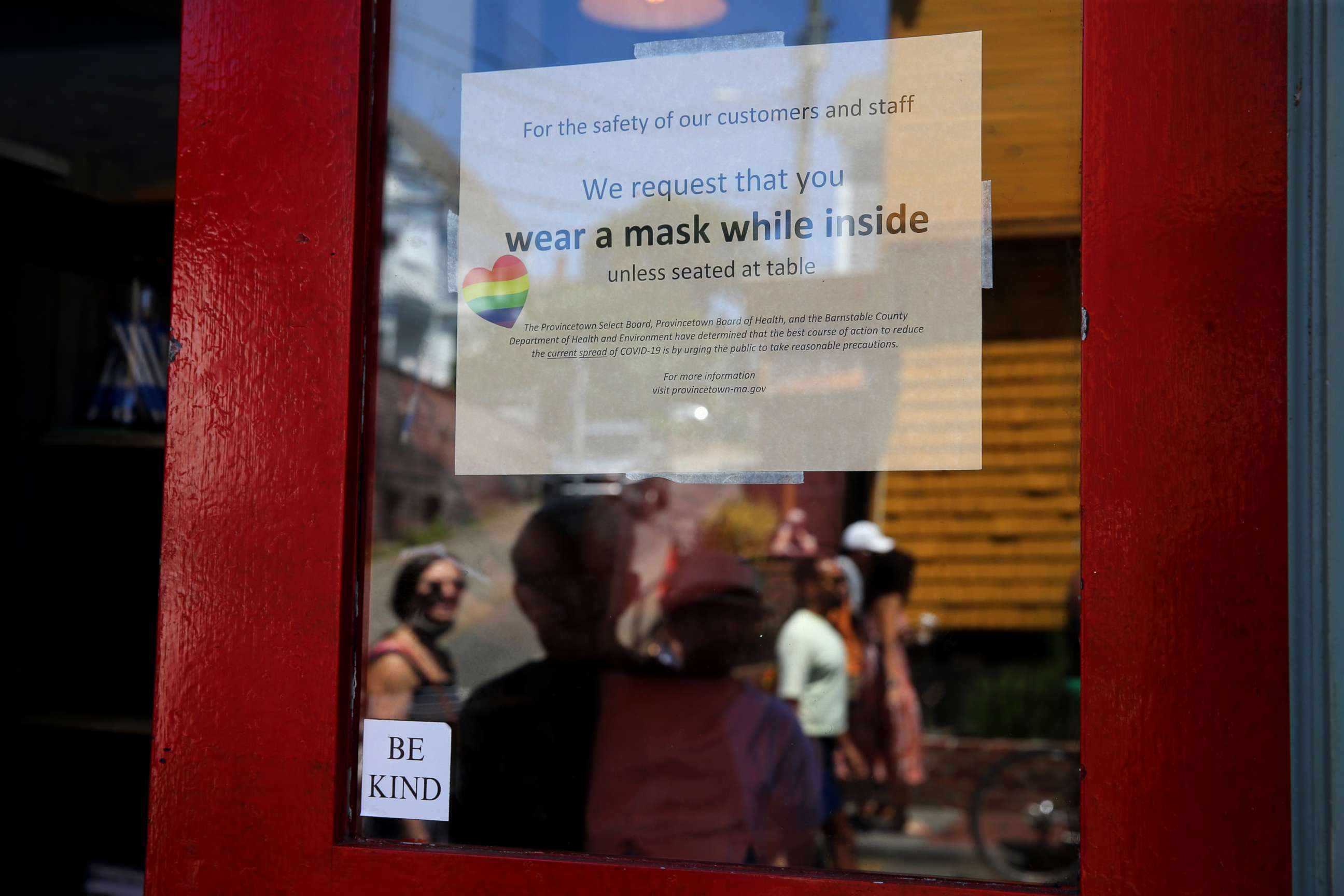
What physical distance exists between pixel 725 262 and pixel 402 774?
23.0 inches

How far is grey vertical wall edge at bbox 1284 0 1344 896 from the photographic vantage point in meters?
0.76

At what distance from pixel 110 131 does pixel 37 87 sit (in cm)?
24

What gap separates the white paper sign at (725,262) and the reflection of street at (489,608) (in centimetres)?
143

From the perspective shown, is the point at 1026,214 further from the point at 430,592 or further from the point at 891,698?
the point at 891,698

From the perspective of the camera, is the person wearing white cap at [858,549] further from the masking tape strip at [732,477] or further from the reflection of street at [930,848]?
the masking tape strip at [732,477]

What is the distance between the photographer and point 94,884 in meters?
2.60

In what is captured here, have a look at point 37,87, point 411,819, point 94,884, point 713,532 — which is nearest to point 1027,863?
point 713,532

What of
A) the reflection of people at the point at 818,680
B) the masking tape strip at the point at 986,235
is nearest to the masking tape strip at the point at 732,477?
the masking tape strip at the point at 986,235

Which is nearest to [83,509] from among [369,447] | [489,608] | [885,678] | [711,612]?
[489,608]

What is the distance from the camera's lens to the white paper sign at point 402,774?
3.22ft

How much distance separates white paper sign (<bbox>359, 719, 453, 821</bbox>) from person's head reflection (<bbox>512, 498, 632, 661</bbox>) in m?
1.47

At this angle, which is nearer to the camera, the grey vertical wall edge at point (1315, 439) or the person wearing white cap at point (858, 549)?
the grey vertical wall edge at point (1315, 439)

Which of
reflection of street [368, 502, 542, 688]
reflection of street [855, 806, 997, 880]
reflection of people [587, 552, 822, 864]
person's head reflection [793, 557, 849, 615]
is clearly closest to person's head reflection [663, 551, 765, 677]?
reflection of people [587, 552, 822, 864]

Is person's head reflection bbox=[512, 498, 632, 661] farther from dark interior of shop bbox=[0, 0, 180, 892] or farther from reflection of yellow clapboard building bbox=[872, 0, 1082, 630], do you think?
reflection of yellow clapboard building bbox=[872, 0, 1082, 630]
